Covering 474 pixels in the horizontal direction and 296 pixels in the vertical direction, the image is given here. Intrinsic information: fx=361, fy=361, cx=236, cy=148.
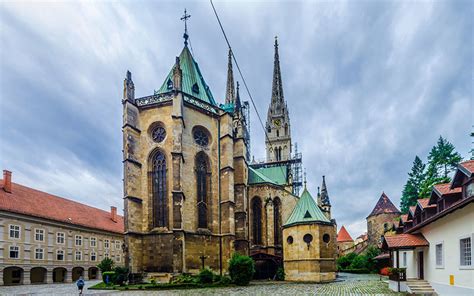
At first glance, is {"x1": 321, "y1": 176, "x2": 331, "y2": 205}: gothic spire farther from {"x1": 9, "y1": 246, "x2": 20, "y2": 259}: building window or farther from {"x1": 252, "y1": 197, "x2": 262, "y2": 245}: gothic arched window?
{"x1": 9, "y1": 246, "x2": 20, "y2": 259}: building window

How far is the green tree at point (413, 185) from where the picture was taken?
48.0 metres

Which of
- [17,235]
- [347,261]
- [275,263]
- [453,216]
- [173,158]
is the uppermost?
[173,158]

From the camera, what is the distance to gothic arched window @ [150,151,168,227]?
29.2 meters

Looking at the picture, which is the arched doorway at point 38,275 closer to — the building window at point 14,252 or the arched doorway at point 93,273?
the building window at point 14,252

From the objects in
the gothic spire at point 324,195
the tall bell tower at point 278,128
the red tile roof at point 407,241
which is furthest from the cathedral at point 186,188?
the tall bell tower at point 278,128

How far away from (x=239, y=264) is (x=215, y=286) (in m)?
2.26

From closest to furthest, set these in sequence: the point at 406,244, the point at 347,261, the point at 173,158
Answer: the point at 406,244, the point at 173,158, the point at 347,261

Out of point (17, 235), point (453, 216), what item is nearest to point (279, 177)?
point (17, 235)

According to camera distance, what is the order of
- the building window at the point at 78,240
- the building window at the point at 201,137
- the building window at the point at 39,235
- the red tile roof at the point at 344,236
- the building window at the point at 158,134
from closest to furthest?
the building window at the point at 158,134
the building window at the point at 201,137
the building window at the point at 39,235
the building window at the point at 78,240
the red tile roof at the point at 344,236

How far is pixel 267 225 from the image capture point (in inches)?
1483

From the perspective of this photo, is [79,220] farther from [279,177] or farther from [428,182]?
[428,182]

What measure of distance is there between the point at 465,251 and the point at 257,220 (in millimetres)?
26047

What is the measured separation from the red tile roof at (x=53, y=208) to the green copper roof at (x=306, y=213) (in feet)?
81.1

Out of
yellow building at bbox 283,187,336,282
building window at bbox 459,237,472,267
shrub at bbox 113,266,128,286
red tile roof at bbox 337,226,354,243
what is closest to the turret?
yellow building at bbox 283,187,336,282
